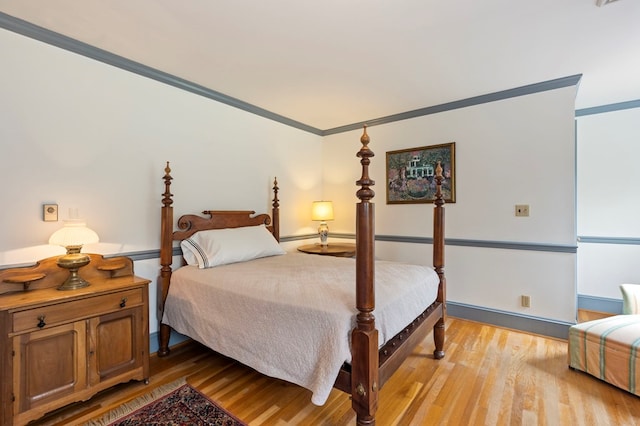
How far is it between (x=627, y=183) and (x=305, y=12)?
150 inches

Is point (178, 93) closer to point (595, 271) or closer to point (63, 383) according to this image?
point (63, 383)

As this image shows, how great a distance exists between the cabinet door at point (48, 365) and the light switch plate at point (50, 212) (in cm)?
74

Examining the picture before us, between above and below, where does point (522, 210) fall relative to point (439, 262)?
above

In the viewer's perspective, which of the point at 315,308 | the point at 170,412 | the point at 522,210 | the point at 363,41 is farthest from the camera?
the point at 522,210

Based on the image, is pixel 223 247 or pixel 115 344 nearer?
pixel 115 344

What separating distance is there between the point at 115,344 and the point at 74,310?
344 mm

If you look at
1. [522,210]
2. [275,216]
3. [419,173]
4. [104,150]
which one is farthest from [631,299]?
[104,150]

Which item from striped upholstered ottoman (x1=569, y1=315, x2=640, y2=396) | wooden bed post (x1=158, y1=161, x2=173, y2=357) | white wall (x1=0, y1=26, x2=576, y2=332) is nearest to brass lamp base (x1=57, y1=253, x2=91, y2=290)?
Answer: white wall (x1=0, y1=26, x2=576, y2=332)

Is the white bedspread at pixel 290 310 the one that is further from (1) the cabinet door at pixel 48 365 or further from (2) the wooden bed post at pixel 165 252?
(1) the cabinet door at pixel 48 365

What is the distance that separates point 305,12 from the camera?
177cm

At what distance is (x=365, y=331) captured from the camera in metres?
1.38

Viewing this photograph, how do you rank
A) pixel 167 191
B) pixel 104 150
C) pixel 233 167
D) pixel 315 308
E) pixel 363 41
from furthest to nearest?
pixel 233 167 → pixel 167 191 → pixel 104 150 → pixel 363 41 → pixel 315 308

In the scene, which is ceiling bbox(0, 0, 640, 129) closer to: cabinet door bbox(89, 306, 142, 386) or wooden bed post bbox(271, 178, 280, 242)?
wooden bed post bbox(271, 178, 280, 242)

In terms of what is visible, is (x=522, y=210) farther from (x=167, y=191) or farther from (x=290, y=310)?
(x=167, y=191)
